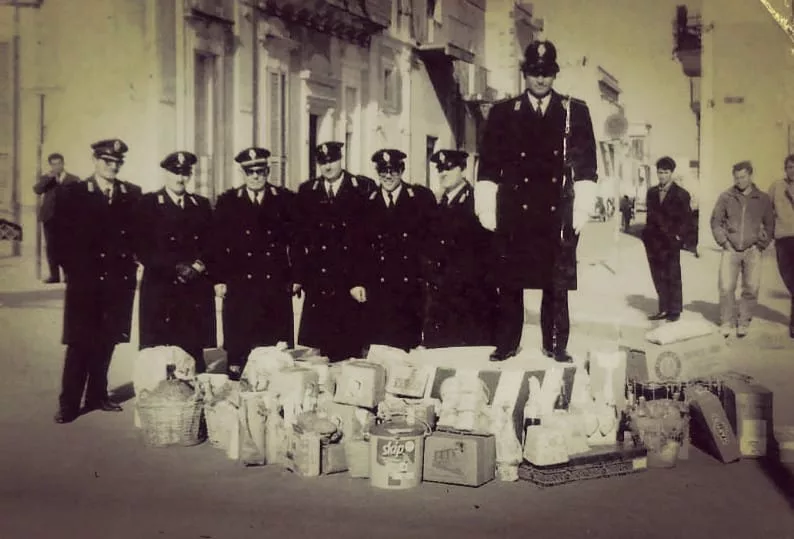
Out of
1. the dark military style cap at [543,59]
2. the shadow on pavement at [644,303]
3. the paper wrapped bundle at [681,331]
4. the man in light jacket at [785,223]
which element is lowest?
the paper wrapped bundle at [681,331]

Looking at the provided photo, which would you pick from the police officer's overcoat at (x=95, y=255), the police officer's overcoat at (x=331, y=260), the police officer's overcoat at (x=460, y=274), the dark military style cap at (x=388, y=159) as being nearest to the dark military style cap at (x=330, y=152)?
the police officer's overcoat at (x=331, y=260)

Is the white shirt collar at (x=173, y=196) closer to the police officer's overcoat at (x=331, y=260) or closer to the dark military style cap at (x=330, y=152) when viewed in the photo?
the police officer's overcoat at (x=331, y=260)

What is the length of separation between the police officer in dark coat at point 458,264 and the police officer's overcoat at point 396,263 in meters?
0.07

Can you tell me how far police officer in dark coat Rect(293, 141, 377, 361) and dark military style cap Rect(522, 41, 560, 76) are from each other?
43.2 inches

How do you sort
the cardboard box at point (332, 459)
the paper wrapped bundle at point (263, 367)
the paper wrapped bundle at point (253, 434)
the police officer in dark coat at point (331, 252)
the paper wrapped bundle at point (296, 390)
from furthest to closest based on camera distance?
the police officer in dark coat at point (331, 252) → the paper wrapped bundle at point (263, 367) → the paper wrapped bundle at point (296, 390) → the paper wrapped bundle at point (253, 434) → the cardboard box at point (332, 459)

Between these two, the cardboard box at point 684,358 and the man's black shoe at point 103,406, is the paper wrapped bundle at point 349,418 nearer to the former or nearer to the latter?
the man's black shoe at point 103,406

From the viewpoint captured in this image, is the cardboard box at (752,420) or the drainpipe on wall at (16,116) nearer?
the cardboard box at (752,420)

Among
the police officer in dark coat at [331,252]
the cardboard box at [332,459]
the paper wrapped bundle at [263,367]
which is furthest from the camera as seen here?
the police officer in dark coat at [331,252]

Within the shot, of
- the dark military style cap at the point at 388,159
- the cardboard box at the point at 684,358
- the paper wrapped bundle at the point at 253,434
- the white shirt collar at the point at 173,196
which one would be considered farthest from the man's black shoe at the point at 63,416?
the cardboard box at the point at 684,358

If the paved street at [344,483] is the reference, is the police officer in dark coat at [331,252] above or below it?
above

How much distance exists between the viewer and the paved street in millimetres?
4238

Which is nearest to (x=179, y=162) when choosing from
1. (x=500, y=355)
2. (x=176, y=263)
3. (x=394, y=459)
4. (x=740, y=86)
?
(x=176, y=263)

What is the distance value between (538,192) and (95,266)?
239 centimetres

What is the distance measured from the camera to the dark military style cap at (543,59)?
5586 mm
